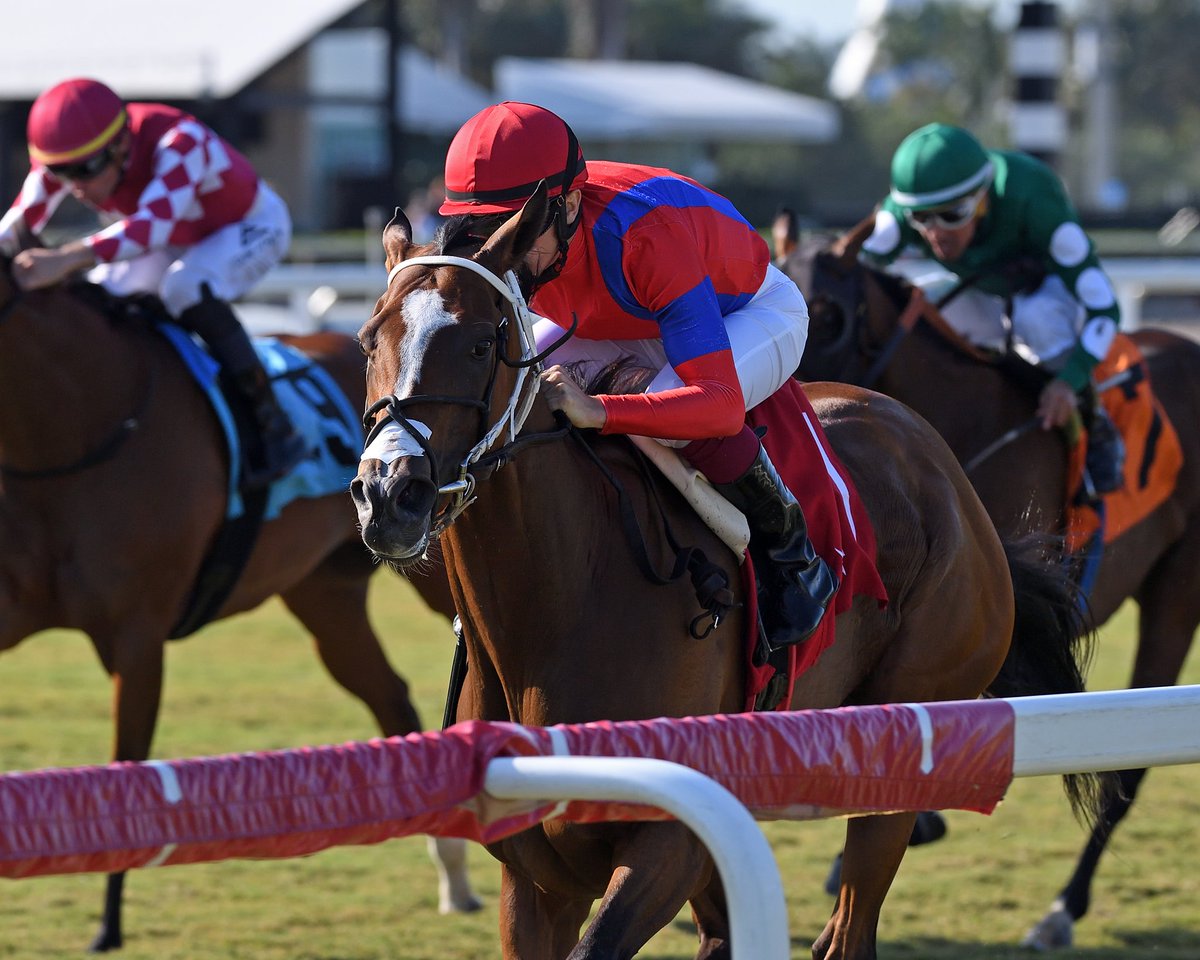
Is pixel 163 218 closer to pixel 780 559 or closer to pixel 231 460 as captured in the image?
pixel 231 460

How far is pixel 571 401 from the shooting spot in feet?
8.70

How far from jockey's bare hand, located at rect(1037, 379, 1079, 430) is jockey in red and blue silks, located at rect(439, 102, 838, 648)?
1825mm

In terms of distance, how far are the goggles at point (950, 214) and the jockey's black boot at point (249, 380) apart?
1.93m

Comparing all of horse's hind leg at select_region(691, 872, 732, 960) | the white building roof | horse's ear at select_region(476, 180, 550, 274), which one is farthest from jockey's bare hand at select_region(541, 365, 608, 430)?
the white building roof

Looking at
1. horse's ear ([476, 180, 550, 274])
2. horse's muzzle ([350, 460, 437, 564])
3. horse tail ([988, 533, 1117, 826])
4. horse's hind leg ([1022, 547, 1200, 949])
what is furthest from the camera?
horse's hind leg ([1022, 547, 1200, 949])

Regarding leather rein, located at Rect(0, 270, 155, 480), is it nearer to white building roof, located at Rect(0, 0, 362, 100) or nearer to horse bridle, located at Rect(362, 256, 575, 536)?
horse bridle, located at Rect(362, 256, 575, 536)

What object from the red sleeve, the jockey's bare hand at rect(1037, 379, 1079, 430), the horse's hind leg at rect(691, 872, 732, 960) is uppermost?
the red sleeve

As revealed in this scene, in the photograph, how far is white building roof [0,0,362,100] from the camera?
20.9m

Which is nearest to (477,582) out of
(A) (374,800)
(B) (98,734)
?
(A) (374,800)

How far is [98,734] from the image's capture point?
6484mm

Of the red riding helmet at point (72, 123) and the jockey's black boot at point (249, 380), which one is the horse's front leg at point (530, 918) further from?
the red riding helmet at point (72, 123)

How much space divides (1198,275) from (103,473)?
699 cm

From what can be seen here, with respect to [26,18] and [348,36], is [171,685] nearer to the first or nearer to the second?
[26,18]

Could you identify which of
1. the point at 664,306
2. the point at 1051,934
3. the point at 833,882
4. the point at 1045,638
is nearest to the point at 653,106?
the point at 833,882
